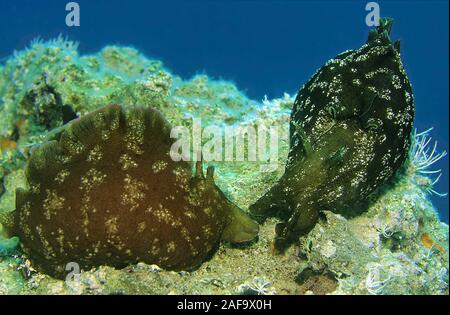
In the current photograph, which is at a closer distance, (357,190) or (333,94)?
(357,190)

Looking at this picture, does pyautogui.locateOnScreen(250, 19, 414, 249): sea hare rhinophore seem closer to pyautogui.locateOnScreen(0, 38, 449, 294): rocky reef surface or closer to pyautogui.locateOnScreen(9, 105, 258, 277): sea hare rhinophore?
pyautogui.locateOnScreen(0, 38, 449, 294): rocky reef surface

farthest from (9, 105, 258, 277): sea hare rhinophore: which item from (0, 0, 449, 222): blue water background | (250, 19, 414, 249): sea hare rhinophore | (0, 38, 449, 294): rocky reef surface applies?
(0, 0, 449, 222): blue water background

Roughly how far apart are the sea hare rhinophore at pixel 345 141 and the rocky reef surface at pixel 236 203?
0.82ft

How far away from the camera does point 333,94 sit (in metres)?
3.97

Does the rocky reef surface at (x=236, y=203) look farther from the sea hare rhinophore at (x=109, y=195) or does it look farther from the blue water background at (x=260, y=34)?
the blue water background at (x=260, y=34)

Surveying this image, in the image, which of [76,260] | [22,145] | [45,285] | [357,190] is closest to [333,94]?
[357,190]

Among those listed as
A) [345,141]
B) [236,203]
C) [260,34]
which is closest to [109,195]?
[236,203]

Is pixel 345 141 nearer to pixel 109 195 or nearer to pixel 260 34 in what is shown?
pixel 109 195

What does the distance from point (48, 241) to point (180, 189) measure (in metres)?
1.17

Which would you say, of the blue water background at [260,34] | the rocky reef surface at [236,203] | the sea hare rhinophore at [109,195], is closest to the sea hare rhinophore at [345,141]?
the rocky reef surface at [236,203]

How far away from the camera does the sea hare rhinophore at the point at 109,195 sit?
3.06 m

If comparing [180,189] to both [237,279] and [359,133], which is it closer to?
[237,279]

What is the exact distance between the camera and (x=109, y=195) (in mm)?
3072

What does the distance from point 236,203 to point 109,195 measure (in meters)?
1.46
